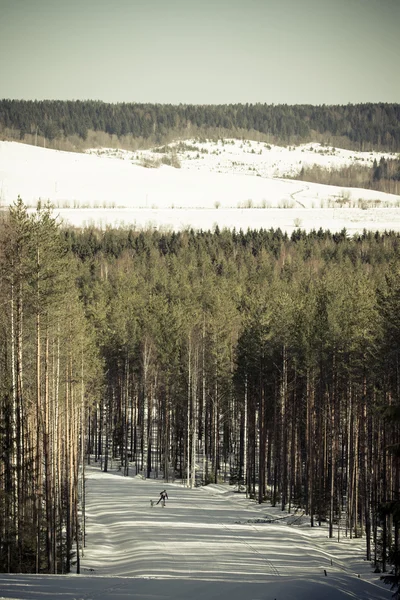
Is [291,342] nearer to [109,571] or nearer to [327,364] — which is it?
[327,364]

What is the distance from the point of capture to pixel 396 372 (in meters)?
33.8

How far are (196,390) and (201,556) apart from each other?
23.0 m

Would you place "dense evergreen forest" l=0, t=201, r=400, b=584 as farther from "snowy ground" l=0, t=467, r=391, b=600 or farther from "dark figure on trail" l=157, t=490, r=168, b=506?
"dark figure on trail" l=157, t=490, r=168, b=506

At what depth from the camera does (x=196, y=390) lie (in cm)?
5575

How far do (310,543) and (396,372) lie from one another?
32.8ft

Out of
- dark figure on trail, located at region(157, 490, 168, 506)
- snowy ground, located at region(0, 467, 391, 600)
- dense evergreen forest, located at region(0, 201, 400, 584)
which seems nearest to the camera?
snowy ground, located at region(0, 467, 391, 600)

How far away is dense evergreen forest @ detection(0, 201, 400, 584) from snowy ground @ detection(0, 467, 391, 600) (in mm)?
1769

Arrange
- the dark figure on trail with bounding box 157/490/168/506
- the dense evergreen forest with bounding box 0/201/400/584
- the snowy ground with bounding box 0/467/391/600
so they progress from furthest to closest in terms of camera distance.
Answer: the dark figure on trail with bounding box 157/490/168/506 < the dense evergreen forest with bounding box 0/201/400/584 < the snowy ground with bounding box 0/467/391/600

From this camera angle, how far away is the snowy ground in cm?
2608

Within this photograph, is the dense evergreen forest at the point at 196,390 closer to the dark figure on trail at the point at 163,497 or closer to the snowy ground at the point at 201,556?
the snowy ground at the point at 201,556

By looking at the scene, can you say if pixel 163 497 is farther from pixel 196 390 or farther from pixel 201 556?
pixel 196 390

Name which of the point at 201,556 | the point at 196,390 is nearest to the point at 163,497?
the point at 201,556

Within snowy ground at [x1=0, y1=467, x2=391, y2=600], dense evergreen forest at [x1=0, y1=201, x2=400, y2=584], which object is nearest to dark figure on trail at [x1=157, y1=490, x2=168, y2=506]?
snowy ground at [x1=0, y1=467, x2=391, y2=600]

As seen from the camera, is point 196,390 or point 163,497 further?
point 196,390
